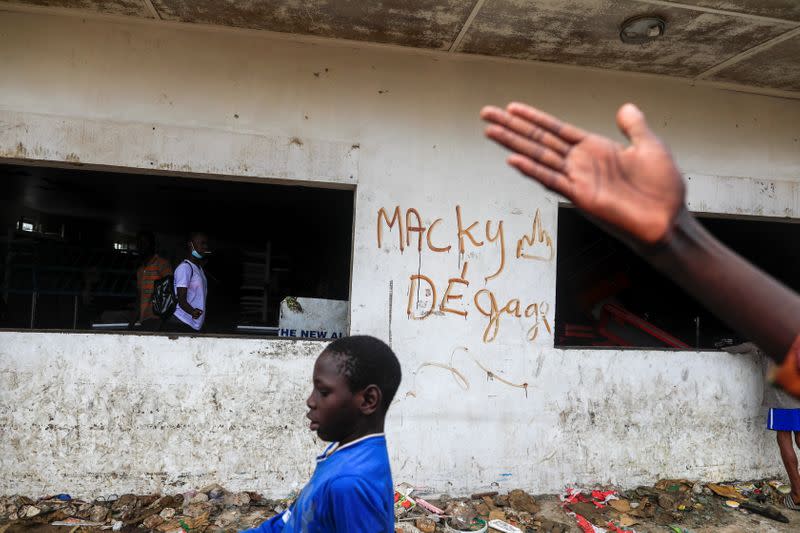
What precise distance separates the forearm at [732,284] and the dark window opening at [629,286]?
4749mm

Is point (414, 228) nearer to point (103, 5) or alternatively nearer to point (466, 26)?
point (466, 26)

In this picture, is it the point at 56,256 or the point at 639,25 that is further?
the point at 56,256

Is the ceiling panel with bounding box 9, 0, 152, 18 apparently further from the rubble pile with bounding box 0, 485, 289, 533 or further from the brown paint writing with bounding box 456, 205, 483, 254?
the rubble pile with bounding box 0, 485, 289, 533

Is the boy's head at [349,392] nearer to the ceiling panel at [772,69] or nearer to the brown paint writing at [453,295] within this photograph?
the brown paint writing at [453,295]

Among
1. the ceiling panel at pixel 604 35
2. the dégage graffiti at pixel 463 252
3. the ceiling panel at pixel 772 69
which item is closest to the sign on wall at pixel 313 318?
the dégage graffiti at pixel 463 252

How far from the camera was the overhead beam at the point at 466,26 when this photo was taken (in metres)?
3.52

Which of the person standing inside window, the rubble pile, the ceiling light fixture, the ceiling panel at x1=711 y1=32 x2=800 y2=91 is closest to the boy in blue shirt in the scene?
the rubble pile

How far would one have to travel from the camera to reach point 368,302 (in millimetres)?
3986

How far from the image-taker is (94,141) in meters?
3.71

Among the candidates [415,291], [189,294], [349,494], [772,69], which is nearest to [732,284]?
[349,494]

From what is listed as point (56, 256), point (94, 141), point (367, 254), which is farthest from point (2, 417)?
point (56, 256)

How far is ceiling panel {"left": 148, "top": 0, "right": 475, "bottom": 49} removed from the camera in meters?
3.54

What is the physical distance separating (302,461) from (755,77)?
4823 mm

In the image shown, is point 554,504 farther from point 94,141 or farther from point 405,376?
point 94,141
